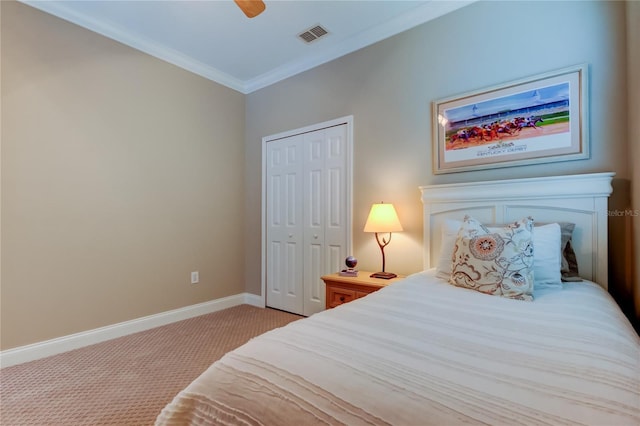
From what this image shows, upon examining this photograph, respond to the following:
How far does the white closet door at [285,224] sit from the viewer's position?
347 cm

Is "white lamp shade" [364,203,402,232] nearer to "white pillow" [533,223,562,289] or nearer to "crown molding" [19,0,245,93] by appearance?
"white pillow" [533,223,562,289]

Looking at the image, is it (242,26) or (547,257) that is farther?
(242,26)

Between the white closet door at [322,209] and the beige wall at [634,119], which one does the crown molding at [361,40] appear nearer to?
the white closet door at [322,209]

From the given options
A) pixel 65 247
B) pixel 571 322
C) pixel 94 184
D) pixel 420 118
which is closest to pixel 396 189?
pixel 420 118

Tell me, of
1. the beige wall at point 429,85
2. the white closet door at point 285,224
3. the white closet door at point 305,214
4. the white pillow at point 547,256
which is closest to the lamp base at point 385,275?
the beige wall at point 429,85

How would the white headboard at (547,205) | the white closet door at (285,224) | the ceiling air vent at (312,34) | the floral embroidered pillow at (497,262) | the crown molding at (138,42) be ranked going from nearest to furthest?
the floral embroidered pillow at (497,262) → the white headboard at (547,205) → the crown molding at (138,42) → the ceiling air vent at (312,34) → the white closet door at (285,224)

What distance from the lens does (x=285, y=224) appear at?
361 centimetres

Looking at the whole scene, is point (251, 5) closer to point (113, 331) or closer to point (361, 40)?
point (361, 40)

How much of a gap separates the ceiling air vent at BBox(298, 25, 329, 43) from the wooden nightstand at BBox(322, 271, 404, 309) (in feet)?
7.41

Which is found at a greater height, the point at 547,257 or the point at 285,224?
the point at 285,224

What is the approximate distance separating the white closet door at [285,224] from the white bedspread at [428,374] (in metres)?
2.37

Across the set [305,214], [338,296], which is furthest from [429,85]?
[338,296]

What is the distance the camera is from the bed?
614 mm

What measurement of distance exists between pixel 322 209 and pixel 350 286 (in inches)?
39.7
